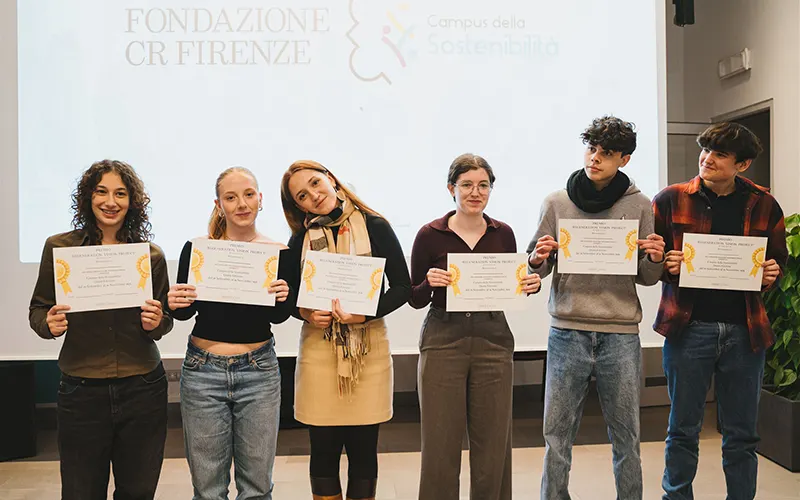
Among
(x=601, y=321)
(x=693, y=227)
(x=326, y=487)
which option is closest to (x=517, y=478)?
(x=601, y=321)

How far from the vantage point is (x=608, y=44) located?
4.01 m

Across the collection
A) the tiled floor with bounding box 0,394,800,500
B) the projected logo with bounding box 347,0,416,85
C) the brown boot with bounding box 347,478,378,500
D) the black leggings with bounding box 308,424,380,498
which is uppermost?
the projected logo with bounding box 347,0,416,85

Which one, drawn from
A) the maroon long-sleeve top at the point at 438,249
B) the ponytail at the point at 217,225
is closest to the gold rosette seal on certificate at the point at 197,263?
the ponytail at the point at 217,225

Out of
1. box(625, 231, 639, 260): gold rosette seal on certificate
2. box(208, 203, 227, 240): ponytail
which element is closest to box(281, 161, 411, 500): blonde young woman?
box(208, 203, 227, 240): ponytail

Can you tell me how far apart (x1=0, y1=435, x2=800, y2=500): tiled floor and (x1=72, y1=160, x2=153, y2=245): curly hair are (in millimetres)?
1828

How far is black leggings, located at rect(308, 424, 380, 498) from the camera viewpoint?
90.6 inches

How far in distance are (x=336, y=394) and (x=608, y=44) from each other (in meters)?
2.94

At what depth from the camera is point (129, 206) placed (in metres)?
2.22

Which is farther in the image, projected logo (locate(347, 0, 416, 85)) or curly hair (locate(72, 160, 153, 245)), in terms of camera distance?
projected logo (locate(347, 0, 416, 85))

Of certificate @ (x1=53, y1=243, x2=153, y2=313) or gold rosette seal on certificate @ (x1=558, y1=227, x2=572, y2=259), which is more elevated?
gold rosette seal on certificate @ (x1=558, y1=227, x2=572, y2=259)

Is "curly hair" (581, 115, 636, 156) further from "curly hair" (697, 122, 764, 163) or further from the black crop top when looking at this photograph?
the black crop top

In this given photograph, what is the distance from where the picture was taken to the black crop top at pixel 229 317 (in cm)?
218

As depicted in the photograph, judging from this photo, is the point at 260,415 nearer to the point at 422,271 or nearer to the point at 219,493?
the point at 219,493

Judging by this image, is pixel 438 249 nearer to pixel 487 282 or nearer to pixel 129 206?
pixel 487 282
